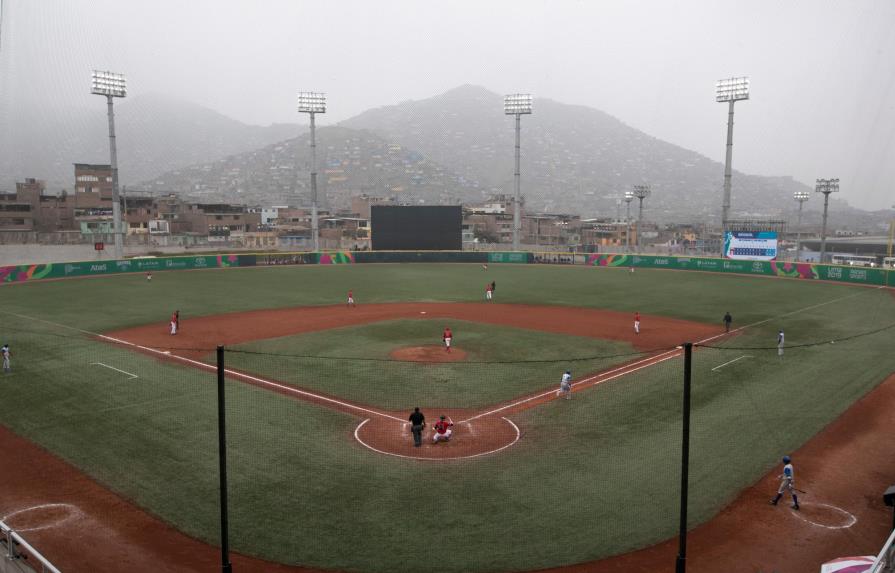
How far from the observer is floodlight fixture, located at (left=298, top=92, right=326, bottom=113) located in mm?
81625

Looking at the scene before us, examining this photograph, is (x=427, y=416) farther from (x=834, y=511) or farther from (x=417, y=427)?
(x=834, y=511)

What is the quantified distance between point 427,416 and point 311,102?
234 ft

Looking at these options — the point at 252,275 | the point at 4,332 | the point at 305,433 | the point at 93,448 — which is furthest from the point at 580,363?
the point at 252,275

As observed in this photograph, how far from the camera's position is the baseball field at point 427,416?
1295 cm

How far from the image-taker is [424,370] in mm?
25281

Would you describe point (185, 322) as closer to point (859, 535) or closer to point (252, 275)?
point (252, 275)

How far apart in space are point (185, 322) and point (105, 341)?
6.45 meters

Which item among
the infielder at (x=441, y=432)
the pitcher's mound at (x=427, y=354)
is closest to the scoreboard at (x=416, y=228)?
the pitcher's mound at (x=427, y=354)

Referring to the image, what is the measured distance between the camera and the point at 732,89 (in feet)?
235

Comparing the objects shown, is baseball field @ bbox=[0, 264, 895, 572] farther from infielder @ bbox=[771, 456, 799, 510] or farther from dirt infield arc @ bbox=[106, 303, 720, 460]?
infielder @ bbox=[771, 456, 799, 510]

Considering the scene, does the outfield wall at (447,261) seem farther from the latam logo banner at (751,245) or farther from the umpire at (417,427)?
the umpire at (417,427)

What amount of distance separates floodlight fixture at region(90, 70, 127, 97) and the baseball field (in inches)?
1295

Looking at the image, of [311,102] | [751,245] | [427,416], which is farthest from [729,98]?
[427,416]

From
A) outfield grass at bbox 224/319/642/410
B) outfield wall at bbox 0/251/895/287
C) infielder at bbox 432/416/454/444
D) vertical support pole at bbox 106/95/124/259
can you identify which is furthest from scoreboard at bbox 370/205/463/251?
infielder at bbox 432/416/454/444
